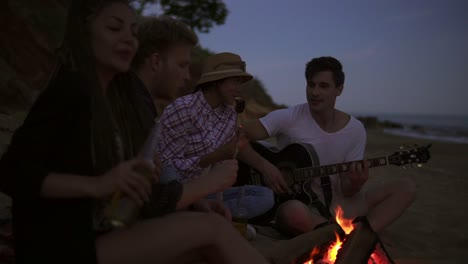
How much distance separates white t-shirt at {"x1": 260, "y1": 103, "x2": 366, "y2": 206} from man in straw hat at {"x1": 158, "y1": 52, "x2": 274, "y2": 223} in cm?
51

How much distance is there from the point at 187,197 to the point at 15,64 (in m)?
7.01

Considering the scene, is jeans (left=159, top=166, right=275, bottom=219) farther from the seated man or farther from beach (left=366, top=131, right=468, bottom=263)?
beach (left=366, top=131, right=468, bottom=263)

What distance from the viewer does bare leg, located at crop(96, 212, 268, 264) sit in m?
1.72

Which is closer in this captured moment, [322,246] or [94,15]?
[94,15]

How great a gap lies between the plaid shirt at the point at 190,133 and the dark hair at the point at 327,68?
3.50 feet

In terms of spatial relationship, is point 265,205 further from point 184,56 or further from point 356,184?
point 184,56

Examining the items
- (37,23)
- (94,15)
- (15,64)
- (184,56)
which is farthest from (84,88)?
(37,23)

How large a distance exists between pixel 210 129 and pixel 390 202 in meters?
1.71

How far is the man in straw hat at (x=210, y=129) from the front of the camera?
339 cm

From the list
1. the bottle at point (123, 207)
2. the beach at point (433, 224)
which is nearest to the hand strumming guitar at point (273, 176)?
the beach at point (433, 224)

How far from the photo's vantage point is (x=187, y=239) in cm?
183

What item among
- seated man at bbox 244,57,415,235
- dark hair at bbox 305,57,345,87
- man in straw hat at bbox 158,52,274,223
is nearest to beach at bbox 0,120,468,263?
seated man at bbox 244,57,415,235

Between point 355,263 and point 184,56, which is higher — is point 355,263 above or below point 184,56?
below

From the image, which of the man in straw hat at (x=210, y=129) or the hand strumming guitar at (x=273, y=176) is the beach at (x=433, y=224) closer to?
the hand strumming guitar at (x=273, y=176)
